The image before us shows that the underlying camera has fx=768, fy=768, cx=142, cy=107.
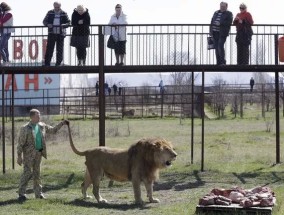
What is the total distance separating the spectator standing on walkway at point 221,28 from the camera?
1819cm

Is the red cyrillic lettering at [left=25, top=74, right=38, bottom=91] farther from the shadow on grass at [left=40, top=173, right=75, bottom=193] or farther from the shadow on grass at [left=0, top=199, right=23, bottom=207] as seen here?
the shadow on grass at [left=0, top=199, right=23, bottom=207]

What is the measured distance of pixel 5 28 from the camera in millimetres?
18125

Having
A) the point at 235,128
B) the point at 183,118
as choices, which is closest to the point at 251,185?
the point at 235,128

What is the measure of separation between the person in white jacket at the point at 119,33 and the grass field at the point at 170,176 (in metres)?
2.95

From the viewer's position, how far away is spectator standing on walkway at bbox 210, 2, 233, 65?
59.7ft

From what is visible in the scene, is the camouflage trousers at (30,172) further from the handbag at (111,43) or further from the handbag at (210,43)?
the handbag at (210,43)

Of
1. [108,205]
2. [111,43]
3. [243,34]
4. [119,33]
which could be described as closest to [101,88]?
[111,43]

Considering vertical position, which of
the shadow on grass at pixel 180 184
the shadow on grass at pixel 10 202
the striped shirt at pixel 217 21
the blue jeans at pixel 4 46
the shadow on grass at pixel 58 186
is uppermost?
the striped shirt at pixel 217 21

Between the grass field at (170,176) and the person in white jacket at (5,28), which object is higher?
the person in white jacket at (5,28)

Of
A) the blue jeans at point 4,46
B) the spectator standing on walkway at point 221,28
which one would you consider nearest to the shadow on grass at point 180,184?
the spectator standing on walkway at point 221,28

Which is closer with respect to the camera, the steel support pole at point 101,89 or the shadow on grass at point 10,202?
the shadow on grass at point 10,202

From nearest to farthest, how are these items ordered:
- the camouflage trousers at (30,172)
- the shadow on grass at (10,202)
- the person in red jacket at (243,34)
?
the shadow on grass at (10,202), the camouflage trousers at (30,172), the person in red jacket at (243,34)

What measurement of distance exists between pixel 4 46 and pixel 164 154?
22.2 ft

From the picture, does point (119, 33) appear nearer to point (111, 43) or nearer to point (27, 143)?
point (111, 43)
